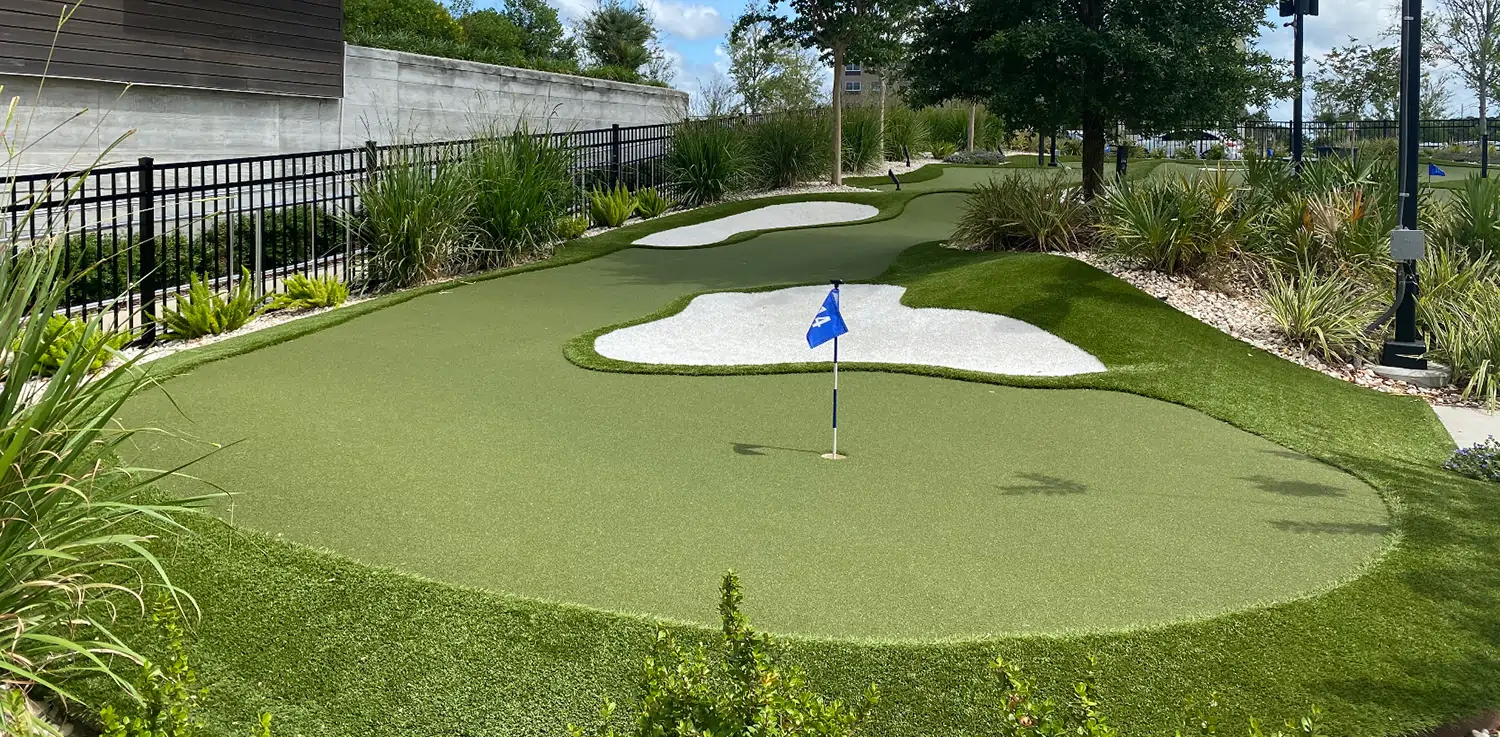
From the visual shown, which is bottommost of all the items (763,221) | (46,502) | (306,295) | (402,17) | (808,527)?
(808,527)

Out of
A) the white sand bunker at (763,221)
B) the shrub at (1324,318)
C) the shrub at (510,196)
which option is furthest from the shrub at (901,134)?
the shrub at (1324,318)

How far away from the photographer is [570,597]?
182 inches

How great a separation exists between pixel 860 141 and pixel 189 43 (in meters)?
13.7

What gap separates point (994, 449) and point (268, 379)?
5150 millimetres

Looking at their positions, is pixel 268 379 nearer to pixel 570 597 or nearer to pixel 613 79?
pixel 570 597

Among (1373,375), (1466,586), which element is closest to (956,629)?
(1466,586)

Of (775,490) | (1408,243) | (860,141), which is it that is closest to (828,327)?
(775,490)

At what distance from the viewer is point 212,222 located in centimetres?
1469

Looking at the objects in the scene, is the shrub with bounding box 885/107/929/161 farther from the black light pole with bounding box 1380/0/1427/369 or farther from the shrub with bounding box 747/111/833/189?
the black light pole with bounding box 1380/0/1427/369

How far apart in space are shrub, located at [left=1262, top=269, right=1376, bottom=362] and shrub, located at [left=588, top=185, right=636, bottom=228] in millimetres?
9567

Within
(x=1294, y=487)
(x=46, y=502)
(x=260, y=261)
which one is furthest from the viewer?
(x=260, y=261)

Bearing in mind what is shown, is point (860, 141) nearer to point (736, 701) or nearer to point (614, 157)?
point (614, 157)

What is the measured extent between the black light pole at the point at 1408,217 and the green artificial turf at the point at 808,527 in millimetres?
888

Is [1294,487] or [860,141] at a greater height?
[860,141]
